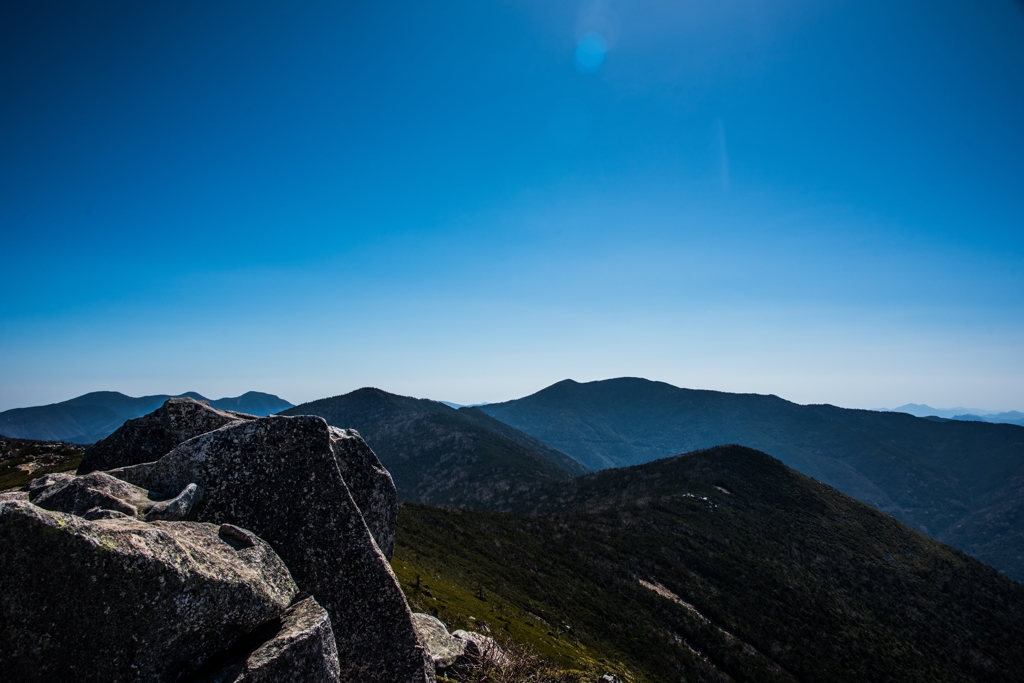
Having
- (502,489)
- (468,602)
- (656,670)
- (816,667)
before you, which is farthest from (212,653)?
(502,489)

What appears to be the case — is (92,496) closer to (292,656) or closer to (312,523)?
(312,523)

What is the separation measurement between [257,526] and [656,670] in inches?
1736

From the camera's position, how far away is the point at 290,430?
13.6 metres

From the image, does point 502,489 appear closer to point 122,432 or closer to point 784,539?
point 784,539

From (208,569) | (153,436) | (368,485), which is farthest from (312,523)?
(153,436)

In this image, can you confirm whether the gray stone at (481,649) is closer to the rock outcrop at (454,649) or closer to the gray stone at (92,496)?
the rock outcrop at (454,649)

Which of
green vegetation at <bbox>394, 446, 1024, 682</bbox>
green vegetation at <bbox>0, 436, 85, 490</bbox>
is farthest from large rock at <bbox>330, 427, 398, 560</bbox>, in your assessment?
green vegetation at <bbox>0, 436, 85, 490</bbox>

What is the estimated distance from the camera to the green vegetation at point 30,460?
52.6 meters

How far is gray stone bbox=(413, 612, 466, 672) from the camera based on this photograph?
1600cm

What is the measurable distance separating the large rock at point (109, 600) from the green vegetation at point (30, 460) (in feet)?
181

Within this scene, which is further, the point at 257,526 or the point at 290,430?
the point at 290,430

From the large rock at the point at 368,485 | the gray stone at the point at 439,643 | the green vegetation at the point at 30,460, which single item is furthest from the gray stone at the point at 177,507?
the green vegetation at the point at 30,460

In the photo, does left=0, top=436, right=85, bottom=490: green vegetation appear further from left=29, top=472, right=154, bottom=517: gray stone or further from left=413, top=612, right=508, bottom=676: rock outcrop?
left=413, top=612, right=508, bottom=676: rock outcrop

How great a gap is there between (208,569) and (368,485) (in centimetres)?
672
